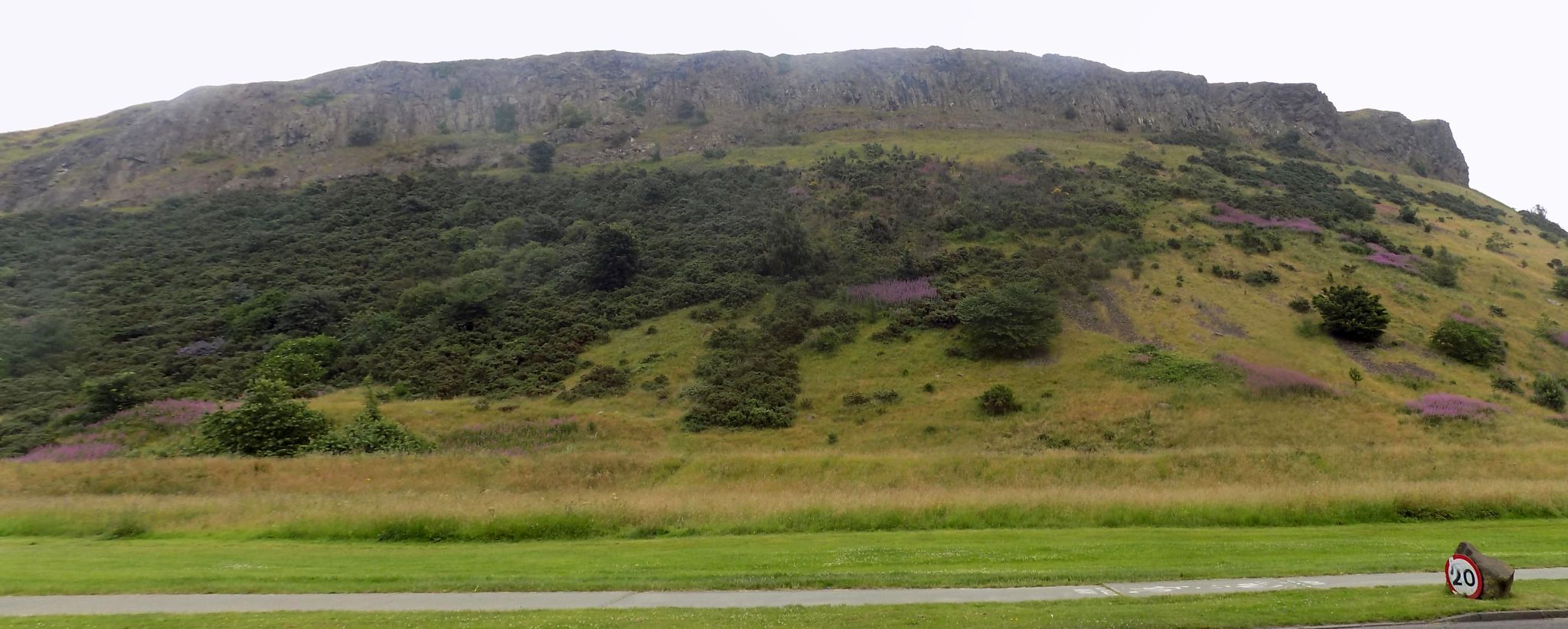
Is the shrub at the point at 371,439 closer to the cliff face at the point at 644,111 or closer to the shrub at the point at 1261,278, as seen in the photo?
the shrub at the point at 1261,278

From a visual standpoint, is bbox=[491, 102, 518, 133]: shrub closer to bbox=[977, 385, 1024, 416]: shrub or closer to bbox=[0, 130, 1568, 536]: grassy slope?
bbox=[0, 130, 1568, 536]: grassy slope

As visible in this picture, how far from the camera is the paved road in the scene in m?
9.77

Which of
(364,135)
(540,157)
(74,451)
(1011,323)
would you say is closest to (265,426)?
(74,451)

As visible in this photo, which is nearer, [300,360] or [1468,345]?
[1468,345]

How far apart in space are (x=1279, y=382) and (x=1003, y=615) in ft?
88.1

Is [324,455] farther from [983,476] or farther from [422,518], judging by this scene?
[983,476]

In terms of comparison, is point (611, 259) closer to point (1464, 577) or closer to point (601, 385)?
point (601, 385)

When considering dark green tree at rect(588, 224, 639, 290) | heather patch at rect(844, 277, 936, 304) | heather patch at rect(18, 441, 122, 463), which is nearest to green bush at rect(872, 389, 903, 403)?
heather patch at rect(844, 277, 936, 304)

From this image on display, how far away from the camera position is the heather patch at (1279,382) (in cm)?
2800

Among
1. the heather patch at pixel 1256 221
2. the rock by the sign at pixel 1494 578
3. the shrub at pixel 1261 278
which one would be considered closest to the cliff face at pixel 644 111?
the heather patch at pixel 1256 221

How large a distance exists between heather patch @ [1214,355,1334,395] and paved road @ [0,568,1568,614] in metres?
19.2

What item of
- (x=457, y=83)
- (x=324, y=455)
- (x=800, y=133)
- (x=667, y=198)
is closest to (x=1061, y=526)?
(x=324, y=455)

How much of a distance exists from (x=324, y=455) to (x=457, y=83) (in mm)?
69689

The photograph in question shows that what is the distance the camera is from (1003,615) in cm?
877
